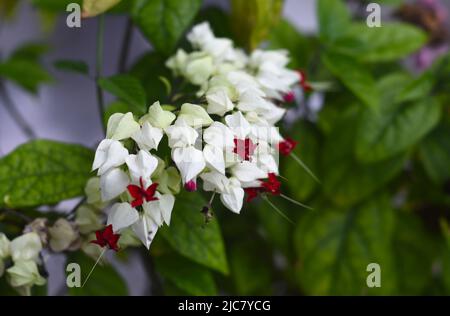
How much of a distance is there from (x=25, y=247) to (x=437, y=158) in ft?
1.92

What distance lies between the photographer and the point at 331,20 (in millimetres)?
886

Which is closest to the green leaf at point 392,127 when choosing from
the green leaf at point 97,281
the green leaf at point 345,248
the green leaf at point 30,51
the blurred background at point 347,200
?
the blurred background at point 347,200

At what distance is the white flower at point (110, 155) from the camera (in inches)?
19.9

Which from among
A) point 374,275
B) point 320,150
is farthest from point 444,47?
point 374,275

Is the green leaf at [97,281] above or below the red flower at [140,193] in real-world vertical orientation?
below

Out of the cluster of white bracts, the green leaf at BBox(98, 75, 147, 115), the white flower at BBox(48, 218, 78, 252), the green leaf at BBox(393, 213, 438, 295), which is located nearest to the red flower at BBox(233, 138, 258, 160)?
the cluster of white bracts

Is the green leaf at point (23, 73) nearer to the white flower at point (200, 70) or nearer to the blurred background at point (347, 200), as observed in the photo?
the blurred background at point (347, 200)

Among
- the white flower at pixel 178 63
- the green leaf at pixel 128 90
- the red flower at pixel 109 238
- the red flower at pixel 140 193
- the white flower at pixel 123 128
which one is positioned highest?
the white flower at pixel 178 63

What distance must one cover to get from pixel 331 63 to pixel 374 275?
29 centimetres

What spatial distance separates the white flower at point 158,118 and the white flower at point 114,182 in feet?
0.17

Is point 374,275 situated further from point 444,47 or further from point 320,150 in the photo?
point 444,47

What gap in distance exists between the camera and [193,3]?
71 centimetres

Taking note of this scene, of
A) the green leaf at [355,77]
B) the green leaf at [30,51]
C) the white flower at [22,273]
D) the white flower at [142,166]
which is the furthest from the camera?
the green leaf at [30,51]

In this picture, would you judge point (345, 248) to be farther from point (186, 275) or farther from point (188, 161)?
point (188, 161)
